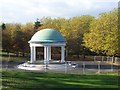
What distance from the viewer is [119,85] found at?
871 inches

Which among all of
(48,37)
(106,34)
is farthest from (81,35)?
(48,37)

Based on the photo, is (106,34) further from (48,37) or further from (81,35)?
(48,37)

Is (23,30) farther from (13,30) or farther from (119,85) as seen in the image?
(119,85)

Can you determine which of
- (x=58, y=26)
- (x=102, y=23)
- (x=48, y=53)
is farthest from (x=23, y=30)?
(x=48, y=53)

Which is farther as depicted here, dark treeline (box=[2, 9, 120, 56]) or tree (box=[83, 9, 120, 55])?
dark treeline (box=[2, 9, 120, 56])

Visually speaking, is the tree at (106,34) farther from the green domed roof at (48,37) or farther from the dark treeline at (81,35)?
the green domed roof at (48,37)

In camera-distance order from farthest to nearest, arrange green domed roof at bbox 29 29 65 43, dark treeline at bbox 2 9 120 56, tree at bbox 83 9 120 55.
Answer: dark treeline at bbox 2 9 120 56
tree at bbox 83 9 120 55
green domed roof at bbox 29 29 65 43

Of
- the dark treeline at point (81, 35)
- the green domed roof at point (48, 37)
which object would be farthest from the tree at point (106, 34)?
the green domed roof at point (48, 37)

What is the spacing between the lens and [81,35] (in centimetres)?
6475

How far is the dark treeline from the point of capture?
53.0 metres

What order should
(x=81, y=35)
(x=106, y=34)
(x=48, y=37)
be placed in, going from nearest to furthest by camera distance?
(x=48, y=37)
(x=106, y=34)
(x=81, y=35)

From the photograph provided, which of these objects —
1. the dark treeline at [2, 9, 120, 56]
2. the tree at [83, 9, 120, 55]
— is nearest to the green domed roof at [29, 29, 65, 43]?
the tree at [83, 9, 120, 55]

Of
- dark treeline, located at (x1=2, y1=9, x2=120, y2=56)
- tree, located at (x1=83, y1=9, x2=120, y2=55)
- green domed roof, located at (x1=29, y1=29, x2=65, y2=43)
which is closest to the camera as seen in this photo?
green domed roof, located at (x1=29, y1=29, x2=65, y2=43)

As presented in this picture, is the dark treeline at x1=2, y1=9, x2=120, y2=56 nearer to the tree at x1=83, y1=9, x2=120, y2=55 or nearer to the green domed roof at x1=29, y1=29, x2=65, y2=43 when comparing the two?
the tree at x1=83, y1=9, x2=120, y2=55
